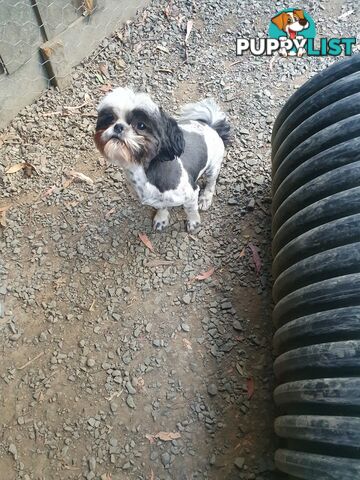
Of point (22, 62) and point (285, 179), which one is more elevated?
point (22, 62)

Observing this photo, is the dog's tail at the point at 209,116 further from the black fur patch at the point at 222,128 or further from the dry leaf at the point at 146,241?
the dry leaf at the point at 146,241

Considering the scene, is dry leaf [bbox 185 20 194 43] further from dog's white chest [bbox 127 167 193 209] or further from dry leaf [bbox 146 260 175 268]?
dry leaf [bbox 146 260 175 268]

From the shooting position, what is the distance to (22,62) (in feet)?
10.3

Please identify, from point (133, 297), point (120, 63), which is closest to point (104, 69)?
point (120, 63)

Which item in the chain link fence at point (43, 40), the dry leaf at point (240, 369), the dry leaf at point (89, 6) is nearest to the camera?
the dry leaf at point (240, 369)

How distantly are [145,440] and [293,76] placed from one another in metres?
2.68

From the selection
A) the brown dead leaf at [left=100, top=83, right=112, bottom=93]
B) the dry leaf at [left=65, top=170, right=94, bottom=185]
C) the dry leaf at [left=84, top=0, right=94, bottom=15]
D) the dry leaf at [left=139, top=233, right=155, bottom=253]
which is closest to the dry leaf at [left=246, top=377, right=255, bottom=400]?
the dry leaf at [left=139, top=233, right=155, bottom=253]

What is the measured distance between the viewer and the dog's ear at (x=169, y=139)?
207 centimetres

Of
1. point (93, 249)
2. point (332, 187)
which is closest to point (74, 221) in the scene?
point (93, 249)

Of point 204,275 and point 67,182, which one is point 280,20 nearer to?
point 67,182

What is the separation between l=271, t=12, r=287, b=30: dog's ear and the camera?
12.3 feet

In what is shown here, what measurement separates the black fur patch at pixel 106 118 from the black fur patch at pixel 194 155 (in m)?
0.50

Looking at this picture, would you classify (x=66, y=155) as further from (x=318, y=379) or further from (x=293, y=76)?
(x=318, y=379)

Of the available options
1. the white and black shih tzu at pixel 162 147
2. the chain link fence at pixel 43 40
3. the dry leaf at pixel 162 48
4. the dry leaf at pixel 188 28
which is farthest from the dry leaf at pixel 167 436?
the dry leaf at pixel 188 28
